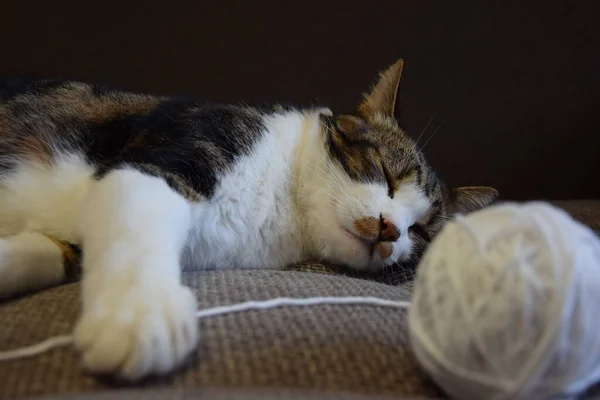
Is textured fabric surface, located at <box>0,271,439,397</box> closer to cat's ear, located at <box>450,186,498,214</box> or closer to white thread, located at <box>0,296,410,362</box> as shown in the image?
white thread, located at <box>0,296,410,362</box>

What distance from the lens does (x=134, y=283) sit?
23.5 inches

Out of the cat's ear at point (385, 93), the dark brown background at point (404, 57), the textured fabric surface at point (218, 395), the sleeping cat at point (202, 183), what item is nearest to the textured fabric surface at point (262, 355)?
the textured fabric surface at point (218, 395)

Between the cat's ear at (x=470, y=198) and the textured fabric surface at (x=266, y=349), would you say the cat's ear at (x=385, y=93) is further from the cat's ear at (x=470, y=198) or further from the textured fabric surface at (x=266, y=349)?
the textured fabric surface at (x=266, y=349)

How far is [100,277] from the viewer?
2.06 ft

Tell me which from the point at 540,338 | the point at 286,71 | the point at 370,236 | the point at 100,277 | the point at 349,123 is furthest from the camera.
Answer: the point at 286,71

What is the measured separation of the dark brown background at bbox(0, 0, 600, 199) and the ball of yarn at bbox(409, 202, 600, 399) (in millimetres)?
1382

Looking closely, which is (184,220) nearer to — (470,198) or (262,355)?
(262,355)

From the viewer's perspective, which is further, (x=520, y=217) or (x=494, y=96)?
(x=494, y=96)

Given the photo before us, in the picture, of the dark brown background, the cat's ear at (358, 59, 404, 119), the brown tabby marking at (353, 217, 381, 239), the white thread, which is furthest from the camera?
the dark brown background

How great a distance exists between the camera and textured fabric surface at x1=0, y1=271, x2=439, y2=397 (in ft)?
1.81

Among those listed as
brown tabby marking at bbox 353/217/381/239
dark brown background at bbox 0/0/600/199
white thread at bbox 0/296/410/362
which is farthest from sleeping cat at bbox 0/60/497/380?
dark brown background at bbox 0/0/600/199

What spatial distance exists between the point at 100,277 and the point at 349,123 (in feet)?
2.54

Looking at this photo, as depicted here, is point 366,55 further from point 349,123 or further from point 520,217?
point 520,217

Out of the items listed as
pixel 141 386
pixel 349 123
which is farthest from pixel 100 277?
pixel 349 123
